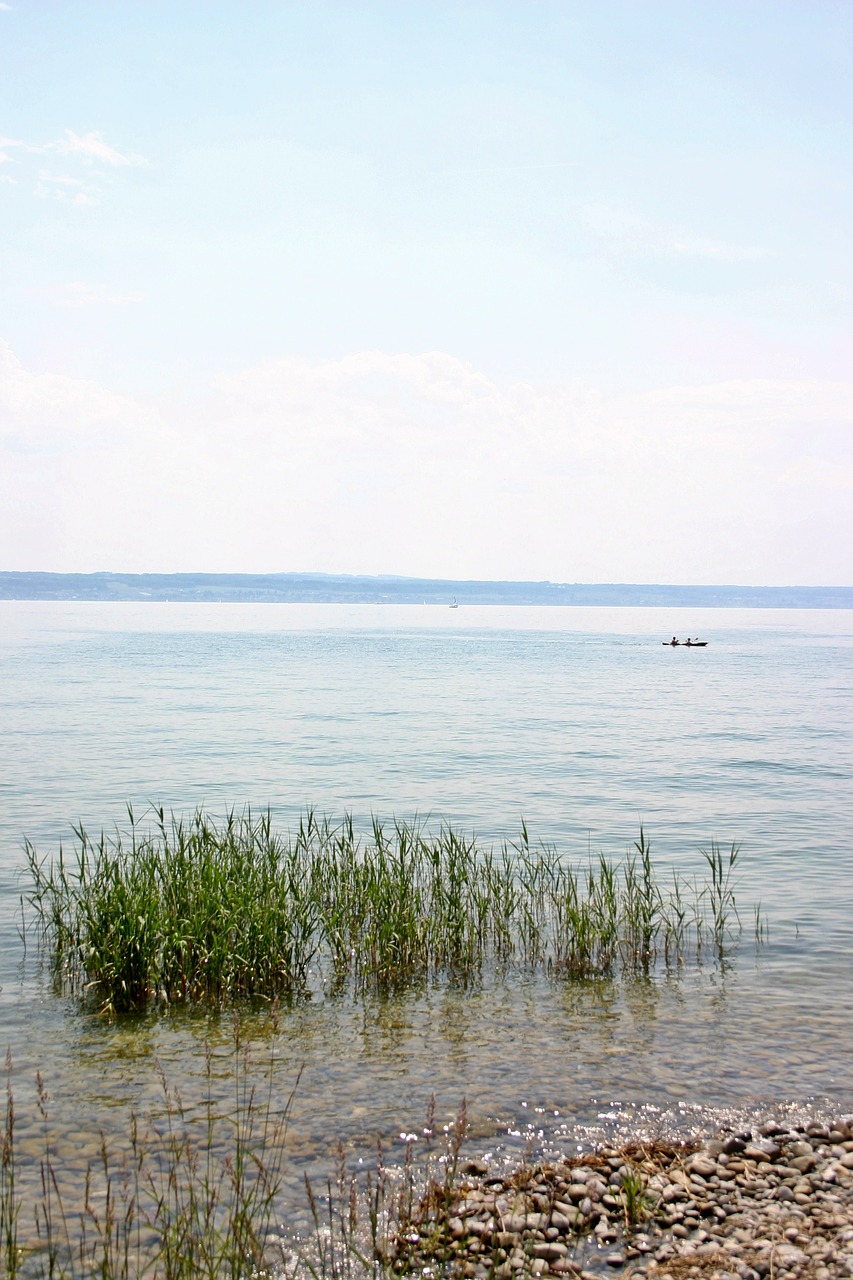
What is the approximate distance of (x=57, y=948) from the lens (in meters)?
12.6

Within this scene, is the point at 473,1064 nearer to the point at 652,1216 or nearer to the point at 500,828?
the point at 652,1216

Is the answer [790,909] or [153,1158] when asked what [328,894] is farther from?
[790,909]

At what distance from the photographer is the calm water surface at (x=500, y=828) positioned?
9336 mm

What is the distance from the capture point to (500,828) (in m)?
22.1

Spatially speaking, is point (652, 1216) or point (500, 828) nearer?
point (652, 1216)

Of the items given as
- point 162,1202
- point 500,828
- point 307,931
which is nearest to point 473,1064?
point 307,931

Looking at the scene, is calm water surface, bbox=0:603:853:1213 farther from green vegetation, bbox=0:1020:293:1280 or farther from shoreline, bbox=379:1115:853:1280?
shoreline, bbox=379:1115:853:1280

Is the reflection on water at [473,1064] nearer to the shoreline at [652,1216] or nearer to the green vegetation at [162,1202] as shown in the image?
the green vegetation at [162,1202]

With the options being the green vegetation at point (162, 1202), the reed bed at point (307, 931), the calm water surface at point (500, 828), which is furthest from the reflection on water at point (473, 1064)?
the reed bed at point (307, 931)

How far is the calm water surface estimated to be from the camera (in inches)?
368

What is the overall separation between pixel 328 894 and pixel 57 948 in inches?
134

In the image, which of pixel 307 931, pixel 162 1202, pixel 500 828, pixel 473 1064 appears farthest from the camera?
pixel 500 828

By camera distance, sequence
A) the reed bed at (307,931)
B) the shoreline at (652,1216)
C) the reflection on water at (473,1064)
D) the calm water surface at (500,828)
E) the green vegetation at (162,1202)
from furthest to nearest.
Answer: the reed bed at (307,931)
the calm water surface at (500,828)
the reflection on water at (473,1064)
the shoreline at (652,1216)
the green vegetation at (162,1202)

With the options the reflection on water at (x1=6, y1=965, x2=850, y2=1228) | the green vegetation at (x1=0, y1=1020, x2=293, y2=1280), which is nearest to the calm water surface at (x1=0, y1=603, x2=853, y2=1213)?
the reflection on water at (x1=6, y1=965, x2=850, y2=1228)
